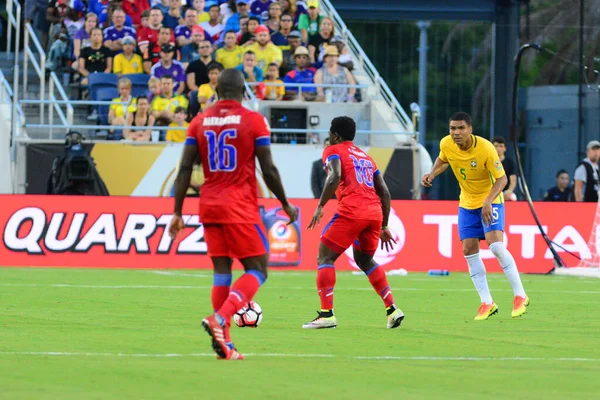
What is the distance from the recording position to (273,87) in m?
27.5

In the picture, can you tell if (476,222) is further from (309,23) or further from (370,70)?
(370,70)

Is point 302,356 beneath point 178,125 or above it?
beneath

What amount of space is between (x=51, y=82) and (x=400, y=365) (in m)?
18.8

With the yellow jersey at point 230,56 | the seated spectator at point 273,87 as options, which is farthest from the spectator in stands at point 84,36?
the seated spectator at point 273,87

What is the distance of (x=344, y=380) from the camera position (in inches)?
307

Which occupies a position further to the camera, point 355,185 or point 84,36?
point 84,36

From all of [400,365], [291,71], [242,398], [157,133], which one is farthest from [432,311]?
[291,71]

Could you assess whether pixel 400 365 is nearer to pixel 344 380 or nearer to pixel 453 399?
pixel 344 380

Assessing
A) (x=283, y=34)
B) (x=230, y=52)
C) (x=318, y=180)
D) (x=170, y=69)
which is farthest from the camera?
(x=283, y=34)

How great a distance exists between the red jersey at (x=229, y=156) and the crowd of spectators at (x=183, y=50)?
54.5 feet

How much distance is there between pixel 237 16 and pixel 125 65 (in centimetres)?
321

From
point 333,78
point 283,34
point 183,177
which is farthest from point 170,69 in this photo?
point 183,177

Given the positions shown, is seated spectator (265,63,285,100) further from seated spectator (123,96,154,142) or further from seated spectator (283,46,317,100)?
seated spectator (123,96,154,142)

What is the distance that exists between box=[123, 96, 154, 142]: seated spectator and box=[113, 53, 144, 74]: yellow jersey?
133 cm
